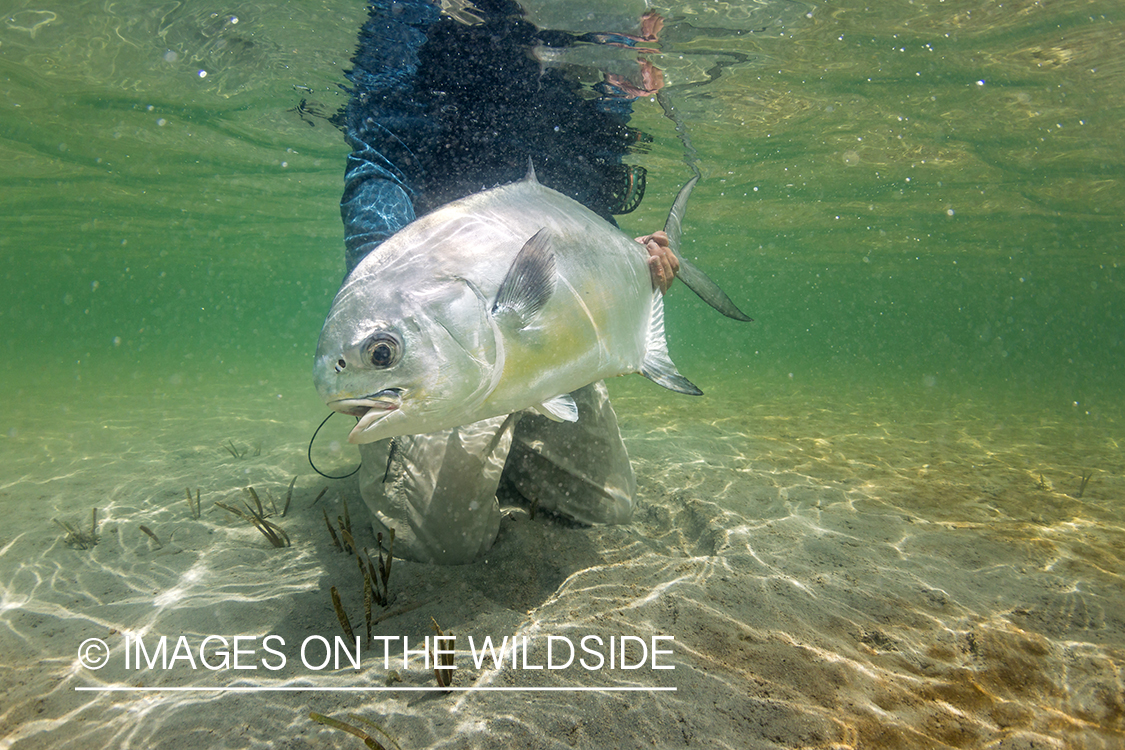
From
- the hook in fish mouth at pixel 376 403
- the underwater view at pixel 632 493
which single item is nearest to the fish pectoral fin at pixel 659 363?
the underwater view at pixel 632 493

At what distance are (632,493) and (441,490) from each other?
1778mm

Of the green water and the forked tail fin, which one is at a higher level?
the green water

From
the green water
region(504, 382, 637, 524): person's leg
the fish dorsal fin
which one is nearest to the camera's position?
the fish dorsal fin

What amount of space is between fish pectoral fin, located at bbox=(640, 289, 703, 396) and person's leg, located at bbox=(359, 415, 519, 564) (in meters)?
1.28

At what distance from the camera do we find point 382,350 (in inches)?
62.1

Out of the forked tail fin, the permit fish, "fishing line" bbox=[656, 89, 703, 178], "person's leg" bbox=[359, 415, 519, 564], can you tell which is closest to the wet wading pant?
"person's leg" bbox=[359, 415, 519, 564]

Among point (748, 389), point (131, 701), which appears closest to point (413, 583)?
point (131, 701)

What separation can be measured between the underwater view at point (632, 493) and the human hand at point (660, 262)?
Answer: 57cm

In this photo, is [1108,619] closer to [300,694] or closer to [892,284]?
[300,694]

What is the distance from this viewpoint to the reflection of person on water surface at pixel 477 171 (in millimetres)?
3631

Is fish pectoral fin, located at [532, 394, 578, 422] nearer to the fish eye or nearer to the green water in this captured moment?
the fish eye

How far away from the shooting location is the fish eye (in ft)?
5.17

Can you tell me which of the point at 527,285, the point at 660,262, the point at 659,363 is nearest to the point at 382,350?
the point at 527,285

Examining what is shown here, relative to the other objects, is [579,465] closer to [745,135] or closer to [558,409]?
[558,409]
